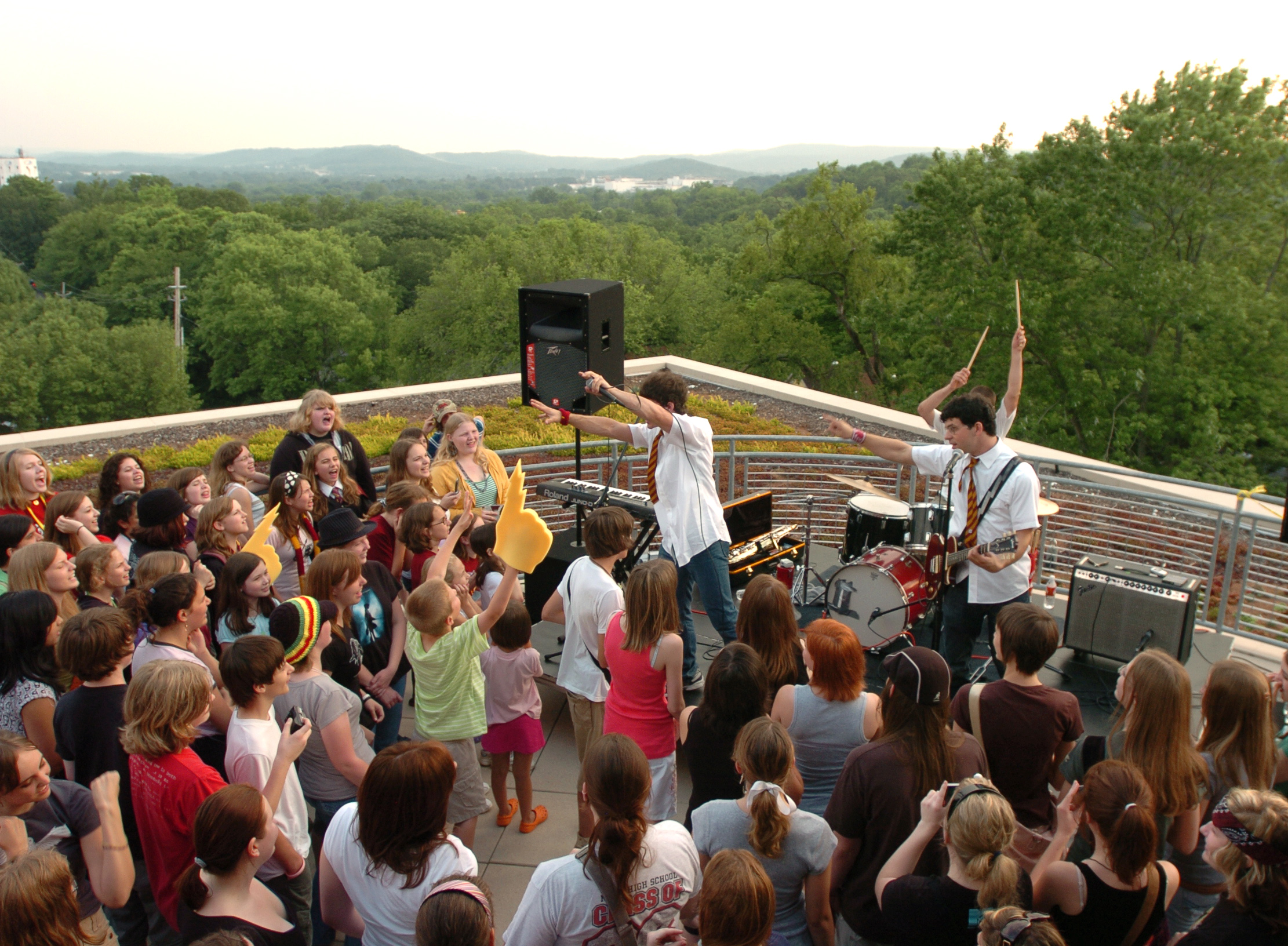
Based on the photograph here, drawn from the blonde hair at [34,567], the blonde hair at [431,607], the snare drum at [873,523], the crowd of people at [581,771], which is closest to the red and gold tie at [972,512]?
the crowd of people at [581,771]

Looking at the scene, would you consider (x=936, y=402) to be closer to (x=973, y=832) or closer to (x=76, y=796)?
(x=973, y=832)

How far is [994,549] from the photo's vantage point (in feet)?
16.3

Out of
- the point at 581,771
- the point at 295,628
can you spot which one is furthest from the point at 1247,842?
the point at 295,628

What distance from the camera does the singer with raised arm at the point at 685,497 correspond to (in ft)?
16.8

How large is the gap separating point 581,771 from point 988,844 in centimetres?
169

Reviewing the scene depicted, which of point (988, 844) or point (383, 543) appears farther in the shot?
point (383, 543)

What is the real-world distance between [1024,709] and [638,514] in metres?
3.35

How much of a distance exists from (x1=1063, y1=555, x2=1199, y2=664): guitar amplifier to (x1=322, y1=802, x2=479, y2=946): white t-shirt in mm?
4817

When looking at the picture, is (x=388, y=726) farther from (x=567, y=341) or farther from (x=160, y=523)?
(x=567, y=341)

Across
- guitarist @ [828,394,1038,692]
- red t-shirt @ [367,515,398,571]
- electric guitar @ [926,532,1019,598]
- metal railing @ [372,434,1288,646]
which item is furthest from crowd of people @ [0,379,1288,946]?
metal railing @ [372,434,1288,646]

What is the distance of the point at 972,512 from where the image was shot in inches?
200

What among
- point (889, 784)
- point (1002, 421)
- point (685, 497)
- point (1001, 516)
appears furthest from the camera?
point (1002, 421)

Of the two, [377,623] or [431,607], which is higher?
[431,607]

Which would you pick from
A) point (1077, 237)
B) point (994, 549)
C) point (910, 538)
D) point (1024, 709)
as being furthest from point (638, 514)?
point (1077, 237)
